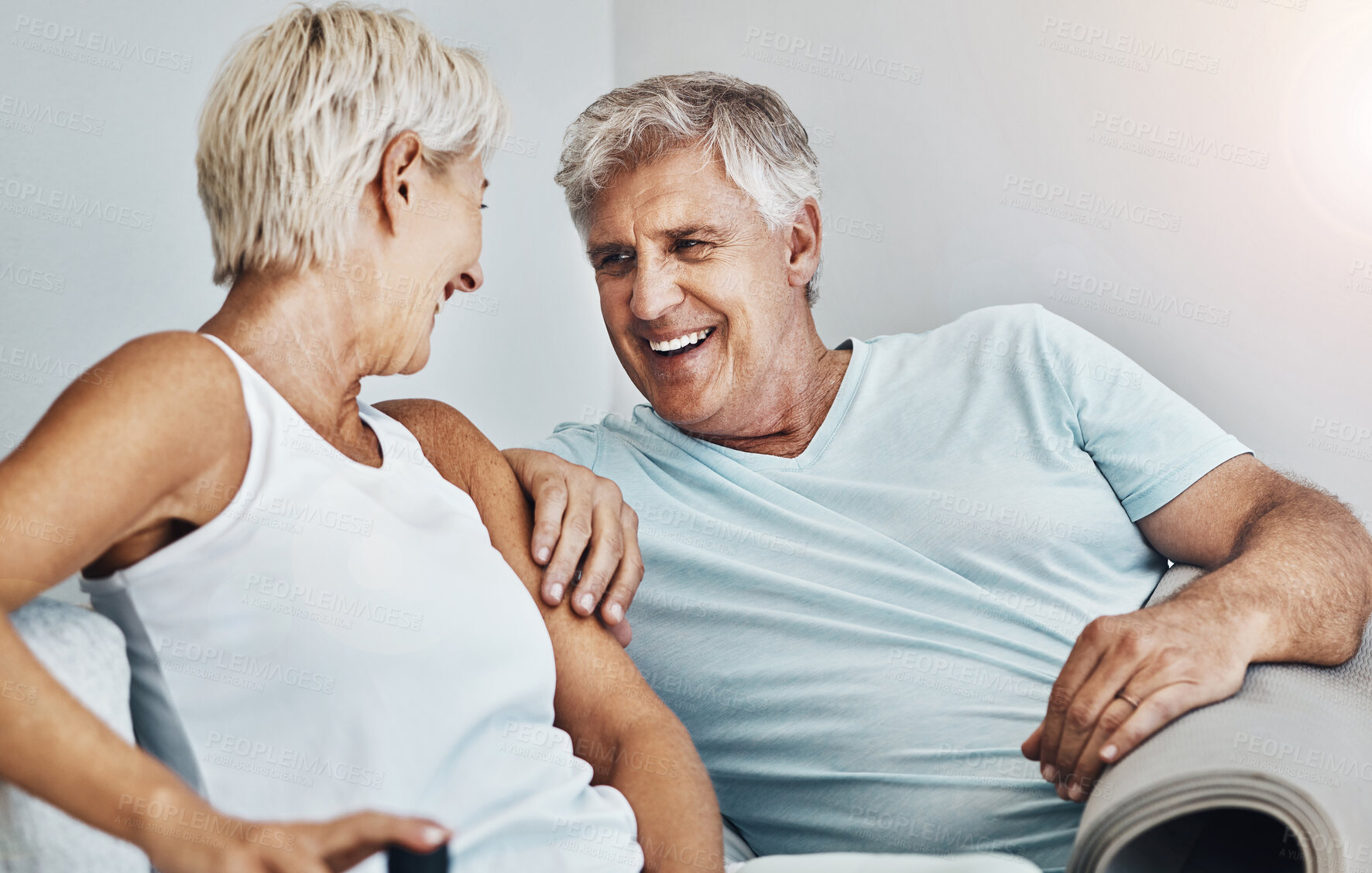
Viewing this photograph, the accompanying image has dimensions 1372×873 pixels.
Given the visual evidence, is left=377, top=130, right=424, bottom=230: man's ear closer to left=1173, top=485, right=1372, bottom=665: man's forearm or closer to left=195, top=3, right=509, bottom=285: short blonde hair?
left=195, top=3, right=509, bottom=285: short blonde hair

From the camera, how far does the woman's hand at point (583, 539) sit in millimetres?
1183

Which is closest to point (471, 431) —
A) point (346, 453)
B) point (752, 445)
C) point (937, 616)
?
point (346, 453)

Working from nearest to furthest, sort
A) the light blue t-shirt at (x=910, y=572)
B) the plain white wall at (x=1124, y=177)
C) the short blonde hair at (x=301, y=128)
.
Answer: the short blonde hair at (x=301, y=128) → the light blue t-shirt at (x=910, y=572) → the plain white wall at (x=1124, y=177)

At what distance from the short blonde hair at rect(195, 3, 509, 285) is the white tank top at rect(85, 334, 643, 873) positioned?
166mm

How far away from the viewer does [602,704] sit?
3.81 ft

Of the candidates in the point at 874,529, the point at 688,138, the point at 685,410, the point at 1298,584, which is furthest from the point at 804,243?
the point at 1298,584

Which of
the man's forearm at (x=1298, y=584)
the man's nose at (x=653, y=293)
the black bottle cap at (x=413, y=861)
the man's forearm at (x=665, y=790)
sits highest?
the man's nose at (x=653, y=293)

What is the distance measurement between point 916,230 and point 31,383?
1.75 m

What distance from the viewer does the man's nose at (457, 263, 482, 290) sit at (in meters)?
1.15

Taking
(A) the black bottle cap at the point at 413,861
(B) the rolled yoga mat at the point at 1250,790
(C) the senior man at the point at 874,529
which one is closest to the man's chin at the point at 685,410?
(C) the senior man at the point at 874,529

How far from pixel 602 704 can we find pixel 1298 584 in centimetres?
91

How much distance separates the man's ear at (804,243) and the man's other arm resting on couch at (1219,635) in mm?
863

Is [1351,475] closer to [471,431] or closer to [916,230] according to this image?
[916,230]

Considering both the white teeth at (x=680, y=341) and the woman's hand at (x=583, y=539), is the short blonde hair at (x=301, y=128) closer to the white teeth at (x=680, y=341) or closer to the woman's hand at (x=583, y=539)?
the woman's hand at (x=583, y=539)
